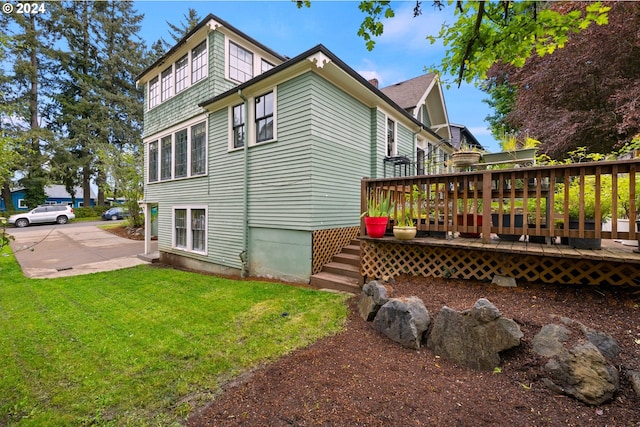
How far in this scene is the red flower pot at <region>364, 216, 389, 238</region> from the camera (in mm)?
4621

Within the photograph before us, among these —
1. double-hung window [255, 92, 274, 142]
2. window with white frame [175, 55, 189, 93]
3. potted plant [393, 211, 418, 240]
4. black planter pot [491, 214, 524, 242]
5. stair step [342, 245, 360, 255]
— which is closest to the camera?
black planter pot [491, 214, 524, 242]

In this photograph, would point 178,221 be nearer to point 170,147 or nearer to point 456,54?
point 170,147

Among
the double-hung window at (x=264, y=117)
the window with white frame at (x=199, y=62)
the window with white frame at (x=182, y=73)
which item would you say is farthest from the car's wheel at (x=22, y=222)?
the double-hung window at (x=264, y=117)

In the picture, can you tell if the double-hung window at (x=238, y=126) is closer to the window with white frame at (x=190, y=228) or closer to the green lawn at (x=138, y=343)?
the window with white frame at (x=190, y=228)

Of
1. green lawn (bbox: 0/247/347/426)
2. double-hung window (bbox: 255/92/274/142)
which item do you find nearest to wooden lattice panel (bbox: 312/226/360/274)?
green lawn (bbox: 0/247/347/426)

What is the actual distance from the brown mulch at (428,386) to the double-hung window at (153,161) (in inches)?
424

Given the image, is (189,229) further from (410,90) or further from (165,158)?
(410,90)

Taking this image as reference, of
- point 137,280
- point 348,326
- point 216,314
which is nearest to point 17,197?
point 137,280

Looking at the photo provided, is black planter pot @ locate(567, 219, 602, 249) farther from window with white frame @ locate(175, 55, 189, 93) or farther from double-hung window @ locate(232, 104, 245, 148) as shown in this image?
window with white frame @ locate(175, 55, 189, 93)

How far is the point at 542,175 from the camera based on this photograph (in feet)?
11.6

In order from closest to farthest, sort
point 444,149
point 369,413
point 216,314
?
point 369,413 → point 216,314 → point 444,149

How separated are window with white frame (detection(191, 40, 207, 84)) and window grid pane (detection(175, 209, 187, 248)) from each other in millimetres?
4453

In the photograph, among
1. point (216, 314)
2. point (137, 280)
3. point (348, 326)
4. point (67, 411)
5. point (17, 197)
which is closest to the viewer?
point (67, 411)

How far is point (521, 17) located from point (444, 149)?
38.5ft
